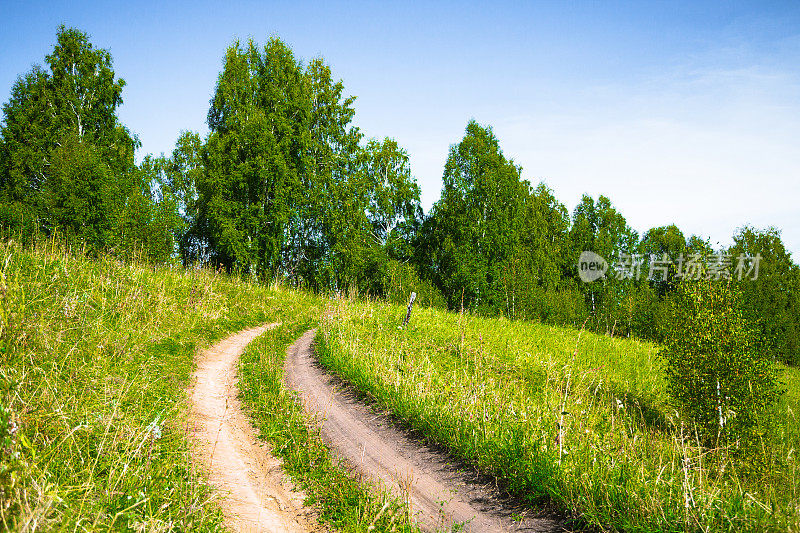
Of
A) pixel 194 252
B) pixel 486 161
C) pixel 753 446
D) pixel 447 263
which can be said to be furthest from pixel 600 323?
pixel 194 252

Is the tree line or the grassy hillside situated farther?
the tree line

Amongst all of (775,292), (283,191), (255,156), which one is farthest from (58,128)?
(775,292)

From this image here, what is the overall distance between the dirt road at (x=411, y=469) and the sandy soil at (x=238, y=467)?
1.21 metres

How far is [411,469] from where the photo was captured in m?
6.42

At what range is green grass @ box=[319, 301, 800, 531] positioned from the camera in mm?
4410

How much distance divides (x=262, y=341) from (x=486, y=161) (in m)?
23.4

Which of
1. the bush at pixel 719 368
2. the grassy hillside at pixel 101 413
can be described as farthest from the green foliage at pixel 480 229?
the grassy hillside at pixel 101 413

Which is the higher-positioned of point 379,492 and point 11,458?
point 11,458

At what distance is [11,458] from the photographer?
11.3 feet

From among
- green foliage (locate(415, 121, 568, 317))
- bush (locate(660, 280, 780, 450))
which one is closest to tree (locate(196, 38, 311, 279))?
green foliage (locate(415, 121, 568, 317))

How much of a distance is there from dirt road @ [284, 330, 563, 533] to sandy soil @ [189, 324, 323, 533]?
47.7 inches

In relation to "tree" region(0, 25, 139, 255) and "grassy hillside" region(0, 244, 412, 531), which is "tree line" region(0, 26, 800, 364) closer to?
"tree" region(0, 25, 139, 255)

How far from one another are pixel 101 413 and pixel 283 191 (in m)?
26.3

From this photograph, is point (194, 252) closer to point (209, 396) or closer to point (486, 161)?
point (486, 161)
